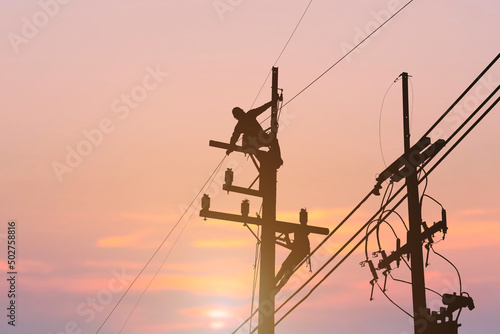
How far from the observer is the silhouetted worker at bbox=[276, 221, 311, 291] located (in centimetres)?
1870

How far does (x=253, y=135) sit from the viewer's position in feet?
63.2

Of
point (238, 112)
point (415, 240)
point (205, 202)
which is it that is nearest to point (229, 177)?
point (205, 202)

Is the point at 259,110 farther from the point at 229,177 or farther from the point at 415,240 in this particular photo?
the point at 415,240

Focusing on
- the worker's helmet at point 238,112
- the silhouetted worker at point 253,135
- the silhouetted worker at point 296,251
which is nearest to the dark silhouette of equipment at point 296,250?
the silhouetted worker at point 296,251

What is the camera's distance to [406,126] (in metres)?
18.3

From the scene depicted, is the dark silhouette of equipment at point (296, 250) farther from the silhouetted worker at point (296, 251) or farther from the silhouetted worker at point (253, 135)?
the silhouetted worker at point (253, 135)

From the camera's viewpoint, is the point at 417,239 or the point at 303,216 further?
the point at 303,216

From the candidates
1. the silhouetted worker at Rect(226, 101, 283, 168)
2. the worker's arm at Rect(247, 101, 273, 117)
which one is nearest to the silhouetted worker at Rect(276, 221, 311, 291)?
the silhouetted worker at Rect(226, 101, 283, 168)

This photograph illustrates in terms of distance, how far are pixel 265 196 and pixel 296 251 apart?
186cm

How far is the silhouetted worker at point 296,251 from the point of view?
18.7 m

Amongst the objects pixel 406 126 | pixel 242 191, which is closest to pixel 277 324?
pixel 242 191

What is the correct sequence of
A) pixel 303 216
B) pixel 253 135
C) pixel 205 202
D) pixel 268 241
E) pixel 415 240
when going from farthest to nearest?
pixel 303 216
pixel 205 202
pixel 253 135
pixel 268 241
pixel 415 240

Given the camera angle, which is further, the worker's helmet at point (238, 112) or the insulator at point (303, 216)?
the insulator at point (303, 216)

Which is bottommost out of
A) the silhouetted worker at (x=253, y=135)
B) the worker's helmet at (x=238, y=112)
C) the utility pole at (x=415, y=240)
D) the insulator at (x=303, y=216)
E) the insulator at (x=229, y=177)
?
the utility pole at (x=415, y=240)
